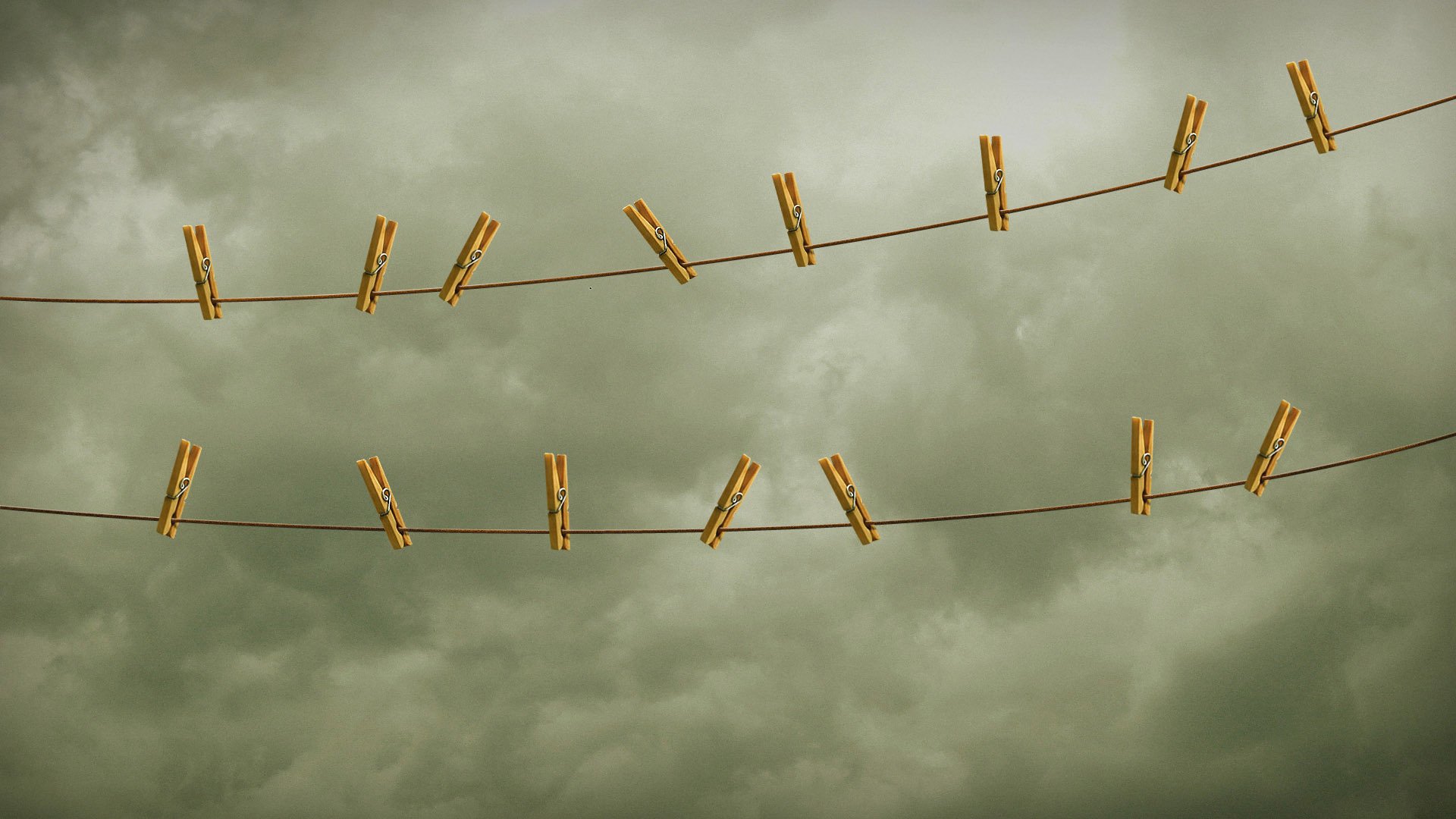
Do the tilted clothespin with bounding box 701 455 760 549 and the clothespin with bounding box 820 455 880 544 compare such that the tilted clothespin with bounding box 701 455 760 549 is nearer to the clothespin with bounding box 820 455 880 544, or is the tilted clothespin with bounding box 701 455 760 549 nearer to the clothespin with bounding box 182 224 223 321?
the clothespin with bounding box 820 455 880 544

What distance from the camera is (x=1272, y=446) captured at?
8.86m

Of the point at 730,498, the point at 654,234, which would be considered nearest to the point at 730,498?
the point at 730,498

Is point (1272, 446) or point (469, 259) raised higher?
point (469, 259)

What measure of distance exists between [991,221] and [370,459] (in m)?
5.00

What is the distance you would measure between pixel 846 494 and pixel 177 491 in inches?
201

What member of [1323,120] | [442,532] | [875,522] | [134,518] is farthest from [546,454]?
[1323,120]

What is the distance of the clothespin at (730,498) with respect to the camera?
29.7 feet

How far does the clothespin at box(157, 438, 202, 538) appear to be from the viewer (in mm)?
9172

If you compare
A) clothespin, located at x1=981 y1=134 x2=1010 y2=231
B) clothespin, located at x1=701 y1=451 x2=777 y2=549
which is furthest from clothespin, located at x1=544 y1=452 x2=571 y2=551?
clothespin, located at x1=981 y1=134 x2=1010 y2=231

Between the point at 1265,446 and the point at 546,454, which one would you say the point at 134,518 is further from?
the point at 1265,446

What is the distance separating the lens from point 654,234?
8.68 meters

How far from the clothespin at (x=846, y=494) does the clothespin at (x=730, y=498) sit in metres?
0.56

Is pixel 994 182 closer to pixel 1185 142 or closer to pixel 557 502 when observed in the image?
pixel 1185 142

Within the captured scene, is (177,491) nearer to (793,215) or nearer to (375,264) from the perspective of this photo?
(375,264)
